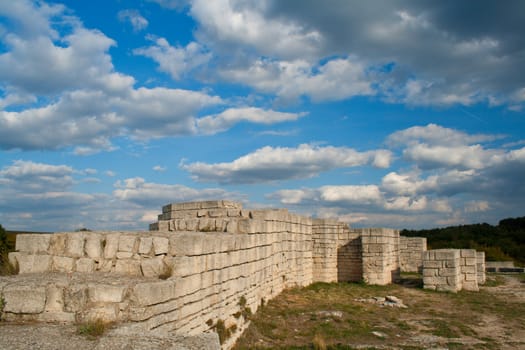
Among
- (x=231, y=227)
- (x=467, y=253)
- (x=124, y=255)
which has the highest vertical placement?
(x=231, y=227)

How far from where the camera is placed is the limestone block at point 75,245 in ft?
24.4

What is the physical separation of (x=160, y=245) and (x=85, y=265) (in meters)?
1.25

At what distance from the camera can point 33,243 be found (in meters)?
7.71

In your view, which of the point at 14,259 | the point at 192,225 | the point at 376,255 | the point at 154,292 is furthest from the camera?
the point at 376,255

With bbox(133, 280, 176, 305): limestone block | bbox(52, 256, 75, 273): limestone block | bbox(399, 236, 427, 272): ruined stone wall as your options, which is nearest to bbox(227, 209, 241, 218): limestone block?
bbox(52, 256, 75, 273): limestone block

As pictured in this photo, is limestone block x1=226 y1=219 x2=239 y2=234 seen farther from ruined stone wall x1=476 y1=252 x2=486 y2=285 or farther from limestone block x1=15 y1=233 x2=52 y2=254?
ruined stone wall x1=476 y1=252 x2=486 y2=285

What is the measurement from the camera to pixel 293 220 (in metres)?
17.0

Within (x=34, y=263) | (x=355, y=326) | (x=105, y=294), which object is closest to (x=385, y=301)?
(x=355, y=326)

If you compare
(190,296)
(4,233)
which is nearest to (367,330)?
(190,296)

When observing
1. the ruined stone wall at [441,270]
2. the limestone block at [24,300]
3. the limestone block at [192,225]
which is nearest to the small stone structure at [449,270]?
the ruined stone wall at [441,270]

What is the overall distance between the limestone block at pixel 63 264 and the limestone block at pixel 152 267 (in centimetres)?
123

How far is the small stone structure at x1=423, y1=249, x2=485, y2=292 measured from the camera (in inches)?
701

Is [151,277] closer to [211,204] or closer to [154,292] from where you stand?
[154,292]

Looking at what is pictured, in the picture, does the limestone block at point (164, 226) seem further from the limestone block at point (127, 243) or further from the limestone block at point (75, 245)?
the limestone block at point (127, 243)
